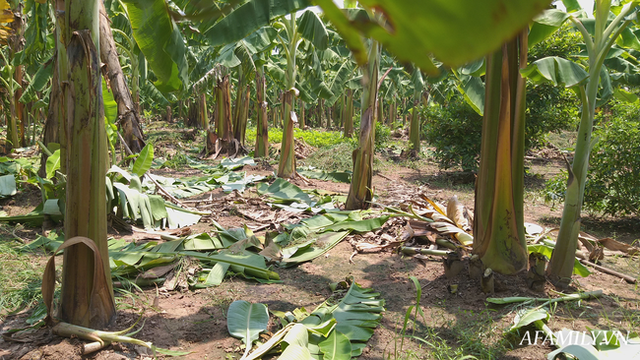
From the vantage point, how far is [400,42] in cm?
31

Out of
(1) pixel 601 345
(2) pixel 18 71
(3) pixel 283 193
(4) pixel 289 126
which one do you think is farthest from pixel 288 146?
(2) pixel 18 71

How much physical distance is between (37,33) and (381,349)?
6.46m

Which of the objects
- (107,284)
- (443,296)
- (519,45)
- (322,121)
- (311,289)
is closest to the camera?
(107,284)

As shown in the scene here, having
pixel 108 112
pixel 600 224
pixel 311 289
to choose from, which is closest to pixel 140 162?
pixel 108 112

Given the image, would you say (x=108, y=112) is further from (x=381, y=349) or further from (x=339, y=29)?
(x=339, y=29)

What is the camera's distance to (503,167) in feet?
10.0

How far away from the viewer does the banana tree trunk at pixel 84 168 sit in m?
2.20

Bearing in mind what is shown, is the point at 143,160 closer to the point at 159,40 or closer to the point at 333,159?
the point at 159,40

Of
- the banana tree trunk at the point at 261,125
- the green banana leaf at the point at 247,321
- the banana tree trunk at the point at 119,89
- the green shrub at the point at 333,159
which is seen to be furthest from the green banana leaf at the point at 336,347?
the banana tree trunk at the point at 261,125

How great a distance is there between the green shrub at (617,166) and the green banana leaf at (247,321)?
5.21 meters

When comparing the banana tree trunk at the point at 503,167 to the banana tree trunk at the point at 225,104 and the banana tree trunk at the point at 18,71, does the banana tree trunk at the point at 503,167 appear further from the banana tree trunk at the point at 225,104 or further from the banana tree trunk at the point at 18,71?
the banana tree trunk at the point at 18,71

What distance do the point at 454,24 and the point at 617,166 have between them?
666 centimetres

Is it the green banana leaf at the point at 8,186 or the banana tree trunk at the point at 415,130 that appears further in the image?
the banana tree trunk at the point at 415,130

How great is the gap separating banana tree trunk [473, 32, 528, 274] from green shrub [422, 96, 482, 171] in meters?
6.45
